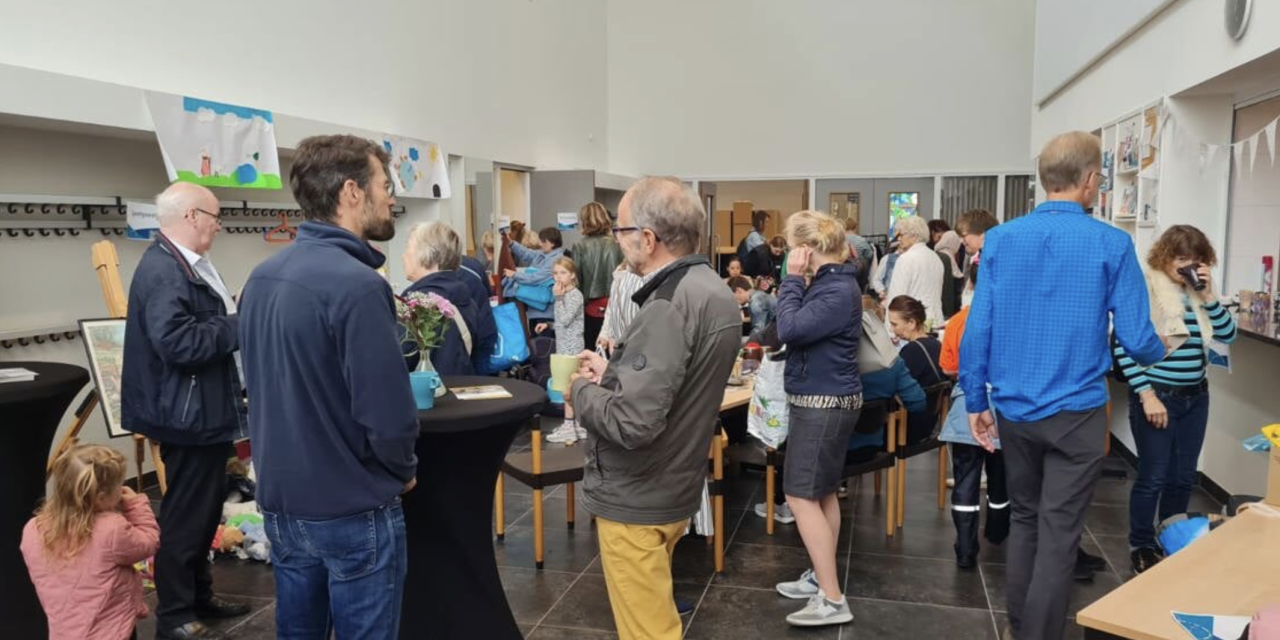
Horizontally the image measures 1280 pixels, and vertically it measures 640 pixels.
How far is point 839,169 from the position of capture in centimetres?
1231

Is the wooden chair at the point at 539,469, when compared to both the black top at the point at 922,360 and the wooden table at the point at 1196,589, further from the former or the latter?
the wooden table at the point at 1196,589

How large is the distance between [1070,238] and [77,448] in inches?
115

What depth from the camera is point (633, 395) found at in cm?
191

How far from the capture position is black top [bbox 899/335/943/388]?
13.8ft

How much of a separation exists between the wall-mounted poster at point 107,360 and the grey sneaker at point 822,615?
2.86m

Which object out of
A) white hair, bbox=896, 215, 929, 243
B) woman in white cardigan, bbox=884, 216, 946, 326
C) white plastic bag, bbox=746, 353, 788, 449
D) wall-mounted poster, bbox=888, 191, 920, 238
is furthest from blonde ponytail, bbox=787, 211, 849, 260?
wall-mounted poster, bbox=888, 191, 920, 238

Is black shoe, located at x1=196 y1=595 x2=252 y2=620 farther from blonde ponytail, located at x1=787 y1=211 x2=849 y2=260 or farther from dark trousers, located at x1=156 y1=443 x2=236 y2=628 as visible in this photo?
blonde ponytail, located at x1=787 y1=211 x2=849 y2=260

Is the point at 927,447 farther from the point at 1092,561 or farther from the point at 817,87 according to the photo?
the point at 817,87

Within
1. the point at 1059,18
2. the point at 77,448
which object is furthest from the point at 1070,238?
the point at 1059,18

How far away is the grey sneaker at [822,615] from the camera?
10.5ft

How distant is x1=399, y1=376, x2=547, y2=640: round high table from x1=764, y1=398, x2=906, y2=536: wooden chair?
1.58 m

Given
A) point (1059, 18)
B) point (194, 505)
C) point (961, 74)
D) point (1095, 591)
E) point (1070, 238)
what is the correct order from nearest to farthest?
point (1070, 238), point (194, 505), point (1095, 591), point (1059, 18), point (961, 74)

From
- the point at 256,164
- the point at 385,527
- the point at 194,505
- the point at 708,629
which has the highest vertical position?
the point at 256,164

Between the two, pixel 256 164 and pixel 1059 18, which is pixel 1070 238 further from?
pixel 1059 18
